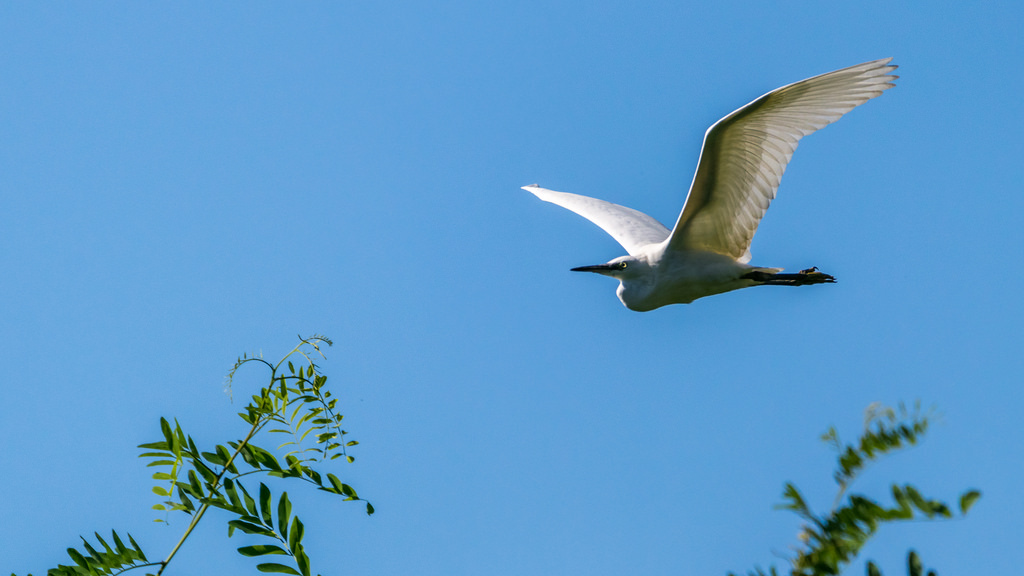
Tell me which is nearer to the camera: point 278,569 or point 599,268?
point 278,569

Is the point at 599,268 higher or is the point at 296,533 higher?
the point at 599,268

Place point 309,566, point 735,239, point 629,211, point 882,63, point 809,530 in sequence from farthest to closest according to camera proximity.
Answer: point 629,211 → point 735,239 → point 882,63 → point 309,566 → point 809,530

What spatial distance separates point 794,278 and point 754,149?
1.53 m

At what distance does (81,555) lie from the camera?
2596 millimetres

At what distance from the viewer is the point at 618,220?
930 centimetres

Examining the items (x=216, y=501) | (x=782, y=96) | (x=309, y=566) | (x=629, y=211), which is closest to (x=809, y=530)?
(x=309, y=566)

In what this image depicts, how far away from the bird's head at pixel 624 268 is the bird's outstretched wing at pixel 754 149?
0.38 meters

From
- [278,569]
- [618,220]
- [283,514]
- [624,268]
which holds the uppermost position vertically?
[618,220]

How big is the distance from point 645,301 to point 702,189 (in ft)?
4.64

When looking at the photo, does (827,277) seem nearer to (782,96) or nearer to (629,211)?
(782,96)

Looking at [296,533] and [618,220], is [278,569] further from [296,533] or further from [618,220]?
[618,220]

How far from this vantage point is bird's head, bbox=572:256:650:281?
7.47 m

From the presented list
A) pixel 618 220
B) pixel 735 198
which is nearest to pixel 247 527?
pixel 735 198

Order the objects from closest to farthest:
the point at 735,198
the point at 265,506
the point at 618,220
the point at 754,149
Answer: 1. the point at 265,506
2. the point at 754,149
3. the point at 735,198
4. the point at 618,220
